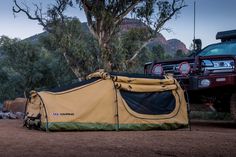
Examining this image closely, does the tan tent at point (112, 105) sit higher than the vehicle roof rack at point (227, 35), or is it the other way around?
the vehicle roof rack at point (227, 35)

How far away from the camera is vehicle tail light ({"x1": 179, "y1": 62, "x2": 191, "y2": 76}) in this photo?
9.03m

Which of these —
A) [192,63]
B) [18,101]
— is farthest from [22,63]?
[192,63]

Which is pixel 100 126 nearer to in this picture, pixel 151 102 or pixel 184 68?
pixel 151 102

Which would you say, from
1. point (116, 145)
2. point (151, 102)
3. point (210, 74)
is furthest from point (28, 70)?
point (116, 145)

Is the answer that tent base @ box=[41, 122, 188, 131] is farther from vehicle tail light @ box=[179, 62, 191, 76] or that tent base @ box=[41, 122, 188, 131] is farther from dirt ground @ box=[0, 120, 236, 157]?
vehicle tail light @ box=[179, 62, 191, 76]

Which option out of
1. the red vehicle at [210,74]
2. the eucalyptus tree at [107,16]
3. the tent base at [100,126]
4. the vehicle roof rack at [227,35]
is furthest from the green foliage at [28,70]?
the tent base at [100,126]

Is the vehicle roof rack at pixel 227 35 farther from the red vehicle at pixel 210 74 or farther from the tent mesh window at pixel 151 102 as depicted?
the tent mesh window at pixel 151 102

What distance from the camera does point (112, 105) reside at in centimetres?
818

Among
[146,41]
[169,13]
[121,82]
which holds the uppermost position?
[169,13]

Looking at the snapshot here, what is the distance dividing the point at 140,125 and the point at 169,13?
1479cm

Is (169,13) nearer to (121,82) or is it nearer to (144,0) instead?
(144,0)

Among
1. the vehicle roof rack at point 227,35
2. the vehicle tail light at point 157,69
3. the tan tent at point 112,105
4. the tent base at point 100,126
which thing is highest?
the vehicle roof rack at point 227,35

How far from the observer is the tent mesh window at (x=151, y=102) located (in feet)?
27.3

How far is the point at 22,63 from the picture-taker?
3503cm
